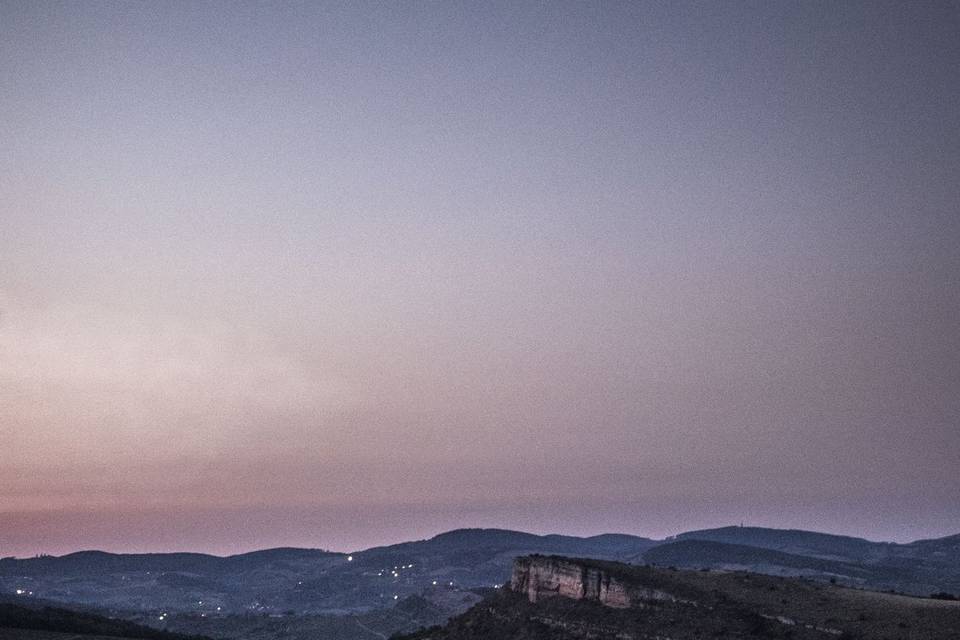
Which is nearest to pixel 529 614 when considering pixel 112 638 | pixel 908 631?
pixel 908 631

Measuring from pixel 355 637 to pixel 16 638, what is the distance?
100093mm

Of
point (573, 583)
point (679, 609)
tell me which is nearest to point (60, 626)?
point (573, 583)

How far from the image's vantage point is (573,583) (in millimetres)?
74875

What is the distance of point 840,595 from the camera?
65500 millimetres

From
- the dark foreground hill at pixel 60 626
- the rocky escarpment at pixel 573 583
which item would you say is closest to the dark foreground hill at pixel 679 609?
the rocky escarpment at pixel 573 583

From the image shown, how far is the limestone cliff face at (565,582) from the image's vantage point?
70188 mm

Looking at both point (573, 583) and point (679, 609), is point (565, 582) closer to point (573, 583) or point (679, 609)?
point (573, 583)

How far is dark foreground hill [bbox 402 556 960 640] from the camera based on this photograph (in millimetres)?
56812

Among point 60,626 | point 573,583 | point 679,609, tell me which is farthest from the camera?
point 60,626

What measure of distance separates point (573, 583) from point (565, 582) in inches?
51.6

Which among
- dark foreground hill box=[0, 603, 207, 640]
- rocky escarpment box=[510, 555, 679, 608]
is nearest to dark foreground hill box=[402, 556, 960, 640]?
rocky escarpment box=[510, 555, 679, 608]

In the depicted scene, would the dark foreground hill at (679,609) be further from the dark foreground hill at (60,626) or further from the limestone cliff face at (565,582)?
the dark foreground hill at (60,626)

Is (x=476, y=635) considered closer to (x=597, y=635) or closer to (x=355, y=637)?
(x=597, y=635)

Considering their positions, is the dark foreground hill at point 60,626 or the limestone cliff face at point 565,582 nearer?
the limestone cliff face at point 565,582
